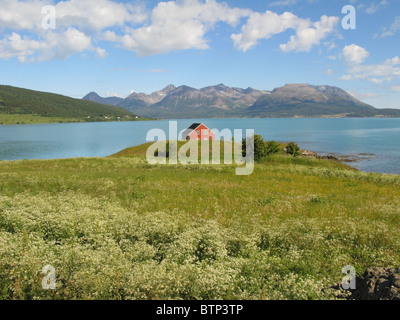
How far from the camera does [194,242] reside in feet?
38.4

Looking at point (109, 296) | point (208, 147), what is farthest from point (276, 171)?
point (208, 147)

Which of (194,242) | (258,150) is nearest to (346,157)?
(258,150)

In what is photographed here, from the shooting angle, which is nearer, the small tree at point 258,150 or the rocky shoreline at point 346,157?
the small tree at point 258,150

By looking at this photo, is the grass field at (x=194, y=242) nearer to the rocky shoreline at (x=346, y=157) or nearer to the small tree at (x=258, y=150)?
the small tree at (x=258, y=150)

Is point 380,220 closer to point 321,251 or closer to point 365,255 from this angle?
point 365,255

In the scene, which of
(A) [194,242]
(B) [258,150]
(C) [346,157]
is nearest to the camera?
(A) [194,242]

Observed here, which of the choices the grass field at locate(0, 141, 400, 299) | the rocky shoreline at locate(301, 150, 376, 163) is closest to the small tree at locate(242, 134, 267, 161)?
the grass field at locate(0, 141, 400, 299)

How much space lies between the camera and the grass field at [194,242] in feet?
27.4

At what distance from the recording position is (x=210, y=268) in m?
8.67

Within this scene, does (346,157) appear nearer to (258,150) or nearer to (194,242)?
(258,150)

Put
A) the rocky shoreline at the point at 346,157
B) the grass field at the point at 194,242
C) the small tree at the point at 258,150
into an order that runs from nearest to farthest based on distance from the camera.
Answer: the grass field at the point at 194,242 → the small tree at the point at 258,150 → the rocky shoreline at the point at 346,157

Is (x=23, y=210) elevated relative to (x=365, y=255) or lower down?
elevated

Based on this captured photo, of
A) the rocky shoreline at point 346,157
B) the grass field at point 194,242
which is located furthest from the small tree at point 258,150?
the rocky shoreline at point 346,157
